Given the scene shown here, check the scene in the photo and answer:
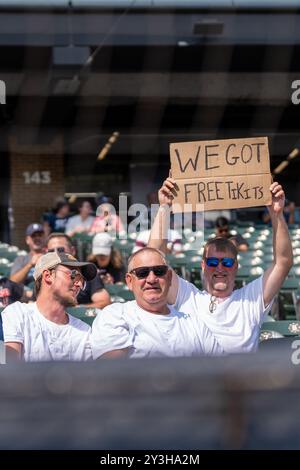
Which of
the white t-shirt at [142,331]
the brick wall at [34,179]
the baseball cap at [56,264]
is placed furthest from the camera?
the brick wall at [34,179]

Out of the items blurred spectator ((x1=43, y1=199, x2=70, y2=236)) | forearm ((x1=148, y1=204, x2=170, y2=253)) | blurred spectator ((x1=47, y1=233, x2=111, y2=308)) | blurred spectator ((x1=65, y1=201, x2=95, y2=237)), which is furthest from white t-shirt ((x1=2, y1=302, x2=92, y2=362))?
blurred spectator ((x1=43, y1=199, x2=70, y2=236))

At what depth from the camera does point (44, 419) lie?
0.98m

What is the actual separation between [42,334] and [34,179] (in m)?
13.7

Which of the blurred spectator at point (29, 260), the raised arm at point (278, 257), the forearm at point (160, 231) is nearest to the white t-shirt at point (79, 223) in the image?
the blurred spectator at point (29, 260)

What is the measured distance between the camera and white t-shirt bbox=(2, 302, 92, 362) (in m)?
3.60

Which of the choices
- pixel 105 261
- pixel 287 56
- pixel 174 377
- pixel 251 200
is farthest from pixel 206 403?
pixel 287 56

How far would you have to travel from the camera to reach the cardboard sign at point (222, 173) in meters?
4.36

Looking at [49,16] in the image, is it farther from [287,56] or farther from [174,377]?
[174,377]

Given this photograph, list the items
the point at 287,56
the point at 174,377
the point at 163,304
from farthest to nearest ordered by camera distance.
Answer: the point at 287,56, the point at 163,304, the point at 174,377

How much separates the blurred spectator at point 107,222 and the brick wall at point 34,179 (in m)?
5.78

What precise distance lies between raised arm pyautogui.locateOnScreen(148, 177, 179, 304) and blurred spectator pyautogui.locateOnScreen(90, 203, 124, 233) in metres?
6.04

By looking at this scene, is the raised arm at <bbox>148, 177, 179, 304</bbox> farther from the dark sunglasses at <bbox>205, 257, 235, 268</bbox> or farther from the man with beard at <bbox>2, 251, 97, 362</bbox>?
the man with beard at <bbox>2, 251, 97, 362</bbox>

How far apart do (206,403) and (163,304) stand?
112 inches

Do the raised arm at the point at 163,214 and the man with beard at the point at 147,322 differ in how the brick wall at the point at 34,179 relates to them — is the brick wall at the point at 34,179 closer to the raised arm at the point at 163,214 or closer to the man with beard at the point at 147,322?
the raised arm at the point at 163,214
